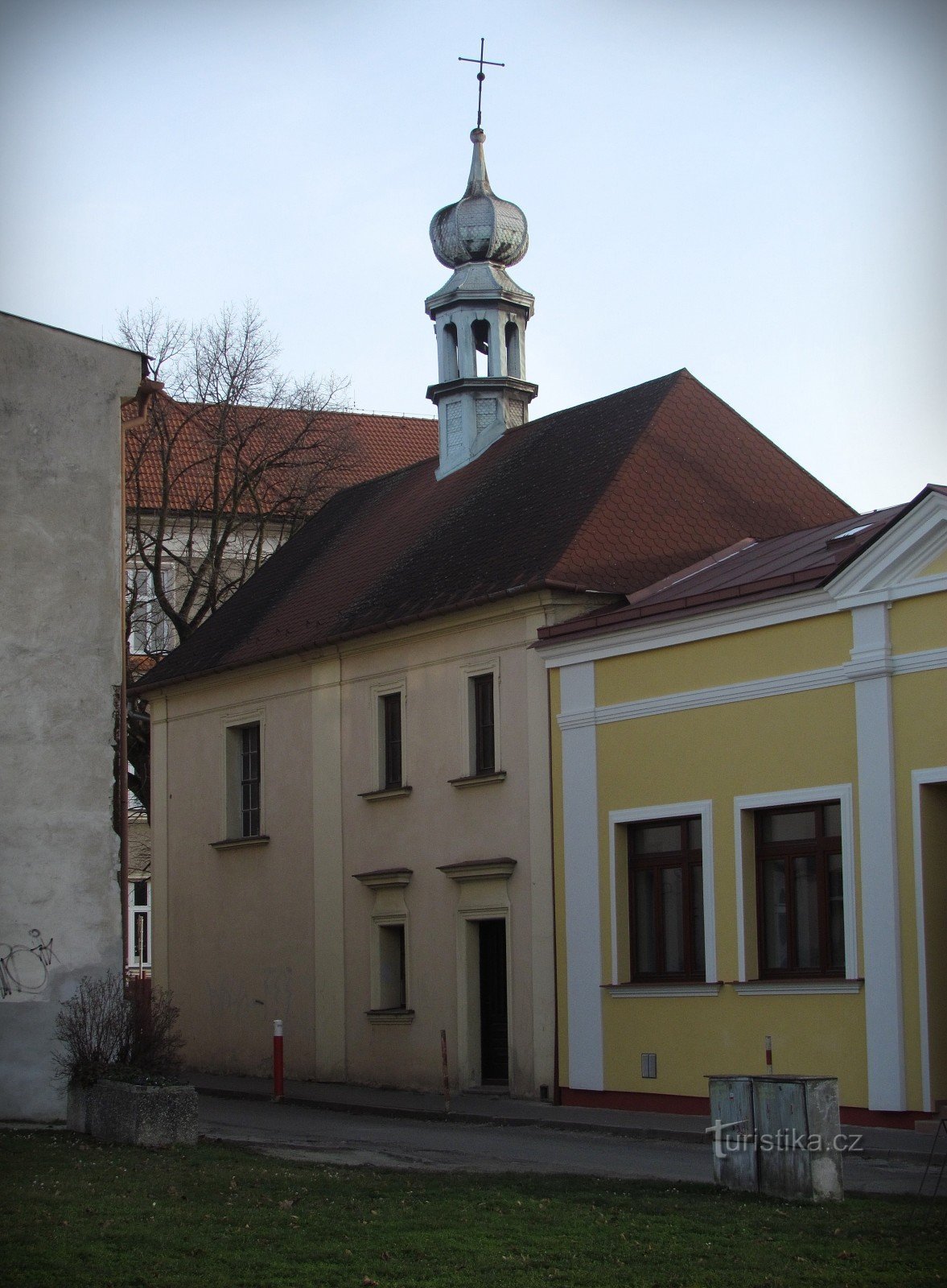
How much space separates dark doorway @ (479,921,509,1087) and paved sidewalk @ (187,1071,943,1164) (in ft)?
1.59

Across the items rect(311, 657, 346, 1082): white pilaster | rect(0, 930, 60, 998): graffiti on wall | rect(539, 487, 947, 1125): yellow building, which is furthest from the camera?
rect(311, 657, 346, 1082): white pilaster

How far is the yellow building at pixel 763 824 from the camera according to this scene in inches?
696

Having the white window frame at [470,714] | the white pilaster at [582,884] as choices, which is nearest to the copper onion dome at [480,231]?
the white window frame at [470,714]

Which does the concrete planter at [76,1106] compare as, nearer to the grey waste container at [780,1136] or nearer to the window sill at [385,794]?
the grey waste container at [780,1136]

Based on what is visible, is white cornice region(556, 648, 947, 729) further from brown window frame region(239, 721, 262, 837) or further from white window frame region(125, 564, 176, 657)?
white window frame region(125, 564, 176, 657)

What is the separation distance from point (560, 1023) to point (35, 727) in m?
7.92

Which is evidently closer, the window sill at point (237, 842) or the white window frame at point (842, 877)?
the white window frame at point (842, 877)

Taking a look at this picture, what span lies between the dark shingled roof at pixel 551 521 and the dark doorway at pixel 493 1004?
4386 mm

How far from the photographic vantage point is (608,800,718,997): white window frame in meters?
19.9

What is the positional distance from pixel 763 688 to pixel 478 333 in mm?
12989

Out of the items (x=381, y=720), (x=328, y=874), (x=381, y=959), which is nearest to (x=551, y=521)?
(x=381, y=720)

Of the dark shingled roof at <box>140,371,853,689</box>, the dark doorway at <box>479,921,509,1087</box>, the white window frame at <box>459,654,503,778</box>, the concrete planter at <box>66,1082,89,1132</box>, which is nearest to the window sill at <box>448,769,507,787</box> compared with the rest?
the white window frame at <box>459,654,503,778</box>

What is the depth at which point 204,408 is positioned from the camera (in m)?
37.5

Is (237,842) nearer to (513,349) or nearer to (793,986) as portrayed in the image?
(513,349)
